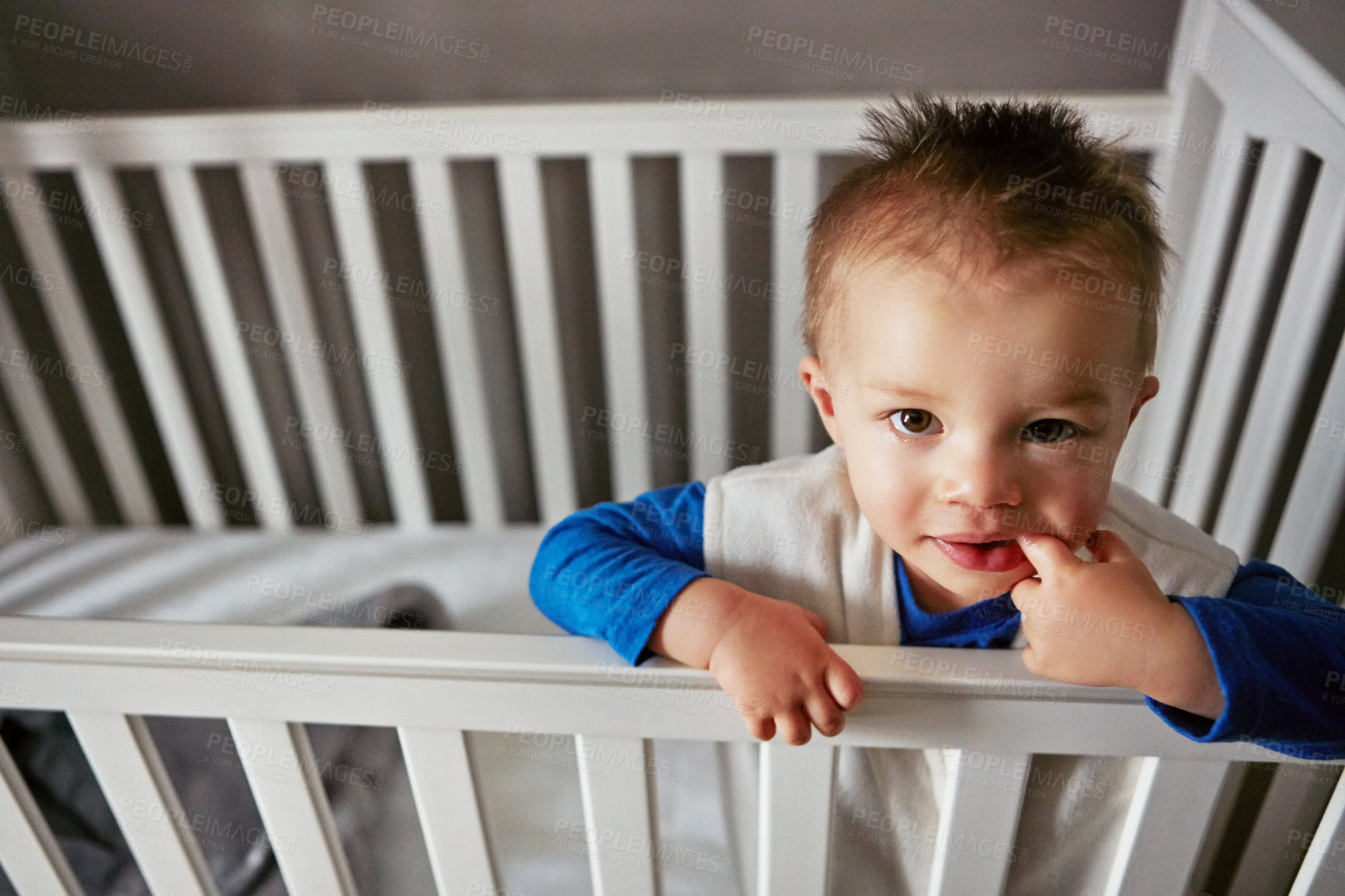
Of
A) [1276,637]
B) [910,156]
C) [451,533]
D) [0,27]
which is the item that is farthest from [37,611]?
[1276,637]

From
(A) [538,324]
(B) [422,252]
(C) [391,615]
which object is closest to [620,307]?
(A) [538,324]

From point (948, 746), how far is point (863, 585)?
0.58 feet

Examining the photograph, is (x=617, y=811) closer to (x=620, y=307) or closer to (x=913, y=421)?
(x=913, y=421)

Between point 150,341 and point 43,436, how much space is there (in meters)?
0.19

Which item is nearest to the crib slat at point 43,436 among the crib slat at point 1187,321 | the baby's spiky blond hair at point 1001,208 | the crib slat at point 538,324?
the crib slat at point 538,324

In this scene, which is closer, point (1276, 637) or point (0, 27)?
point (1276, 637)

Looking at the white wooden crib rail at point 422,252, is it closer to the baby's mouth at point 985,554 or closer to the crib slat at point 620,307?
the crib slat at point 620,307

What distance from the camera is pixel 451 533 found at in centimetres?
116

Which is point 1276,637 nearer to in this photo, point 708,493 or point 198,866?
point 708,493

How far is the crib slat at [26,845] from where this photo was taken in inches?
20.9

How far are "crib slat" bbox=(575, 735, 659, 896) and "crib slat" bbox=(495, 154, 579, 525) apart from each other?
0.68 meters

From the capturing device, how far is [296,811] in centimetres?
52

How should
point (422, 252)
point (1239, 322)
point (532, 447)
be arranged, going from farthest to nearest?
1. point (532, 447)
2. point (422, 252)
3. point (1239, 322)

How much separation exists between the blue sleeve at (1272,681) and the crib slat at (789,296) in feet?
1.89
